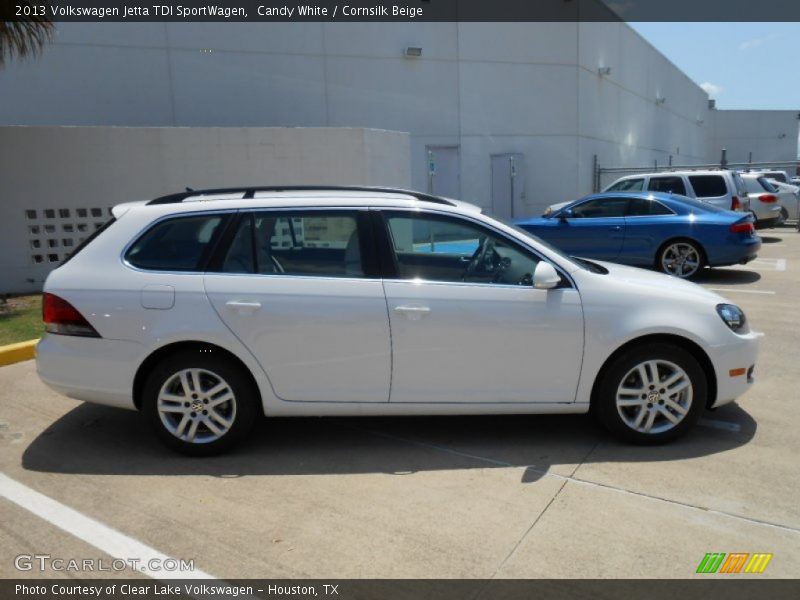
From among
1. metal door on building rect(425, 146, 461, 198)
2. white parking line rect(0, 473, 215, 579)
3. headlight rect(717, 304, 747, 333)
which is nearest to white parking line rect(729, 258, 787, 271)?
metal door on building rect(425, 146, 461, 198)

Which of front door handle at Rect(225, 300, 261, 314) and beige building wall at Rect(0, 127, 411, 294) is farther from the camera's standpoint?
beige building wall at Rect(0, 127, 411, 294)

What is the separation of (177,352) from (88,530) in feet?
3.80

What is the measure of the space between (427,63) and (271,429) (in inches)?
547

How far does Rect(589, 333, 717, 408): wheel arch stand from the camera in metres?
4.16

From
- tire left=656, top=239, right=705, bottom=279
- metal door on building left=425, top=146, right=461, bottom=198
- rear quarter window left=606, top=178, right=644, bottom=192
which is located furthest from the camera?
metal door on building left=425, top=146, right=461, bottom=198

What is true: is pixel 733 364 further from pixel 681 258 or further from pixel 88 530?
pixel 681 258

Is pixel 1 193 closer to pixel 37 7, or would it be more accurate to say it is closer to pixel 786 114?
pixel 37 7

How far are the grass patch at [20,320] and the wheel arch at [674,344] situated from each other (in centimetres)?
584

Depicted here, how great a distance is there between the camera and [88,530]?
3.39 meters

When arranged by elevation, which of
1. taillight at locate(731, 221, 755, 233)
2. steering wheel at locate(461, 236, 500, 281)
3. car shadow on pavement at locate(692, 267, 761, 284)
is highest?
steering wheel at locate(461, 236, 500, 281)

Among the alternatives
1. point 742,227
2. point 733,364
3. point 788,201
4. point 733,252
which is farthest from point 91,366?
point 788,201

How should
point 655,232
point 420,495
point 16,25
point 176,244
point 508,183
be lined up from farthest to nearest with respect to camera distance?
1. point 508,183
2. point 655,232
3. point 16,25
4. point 176,244
5. point 420,495

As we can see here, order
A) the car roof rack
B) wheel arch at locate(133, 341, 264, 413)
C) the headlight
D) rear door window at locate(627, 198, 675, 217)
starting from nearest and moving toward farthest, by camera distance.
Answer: wheel arch at locate(133, 341, 264, 413) < the headlight < the car roof rack < rear door window at locate(627, 198, 675, 217)

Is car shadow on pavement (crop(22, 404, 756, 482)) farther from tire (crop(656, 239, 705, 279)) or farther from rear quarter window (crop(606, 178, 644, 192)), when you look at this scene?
rear quarter window (crop(606, 178, 644, 192))
